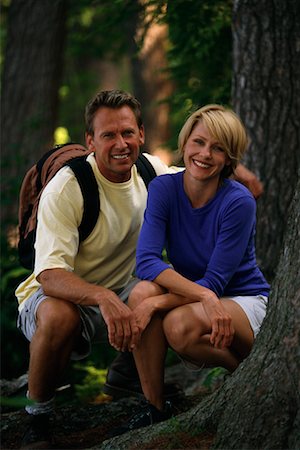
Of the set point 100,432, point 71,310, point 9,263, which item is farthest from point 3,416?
point 9,263

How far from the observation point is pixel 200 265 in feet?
14.0

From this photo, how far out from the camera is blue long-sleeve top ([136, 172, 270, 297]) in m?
4.14

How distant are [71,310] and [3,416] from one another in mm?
925

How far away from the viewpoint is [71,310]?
4.26 meters

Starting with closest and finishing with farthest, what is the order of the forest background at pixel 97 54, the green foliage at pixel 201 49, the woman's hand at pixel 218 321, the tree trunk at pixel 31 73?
1. the woman's hand at pixel 218 321
2. the green foliage at pixel 201 49
3. the forest background at pixel 97 54
4. the tree trunk at pixel 31 73

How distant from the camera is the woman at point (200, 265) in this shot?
4.02 meters

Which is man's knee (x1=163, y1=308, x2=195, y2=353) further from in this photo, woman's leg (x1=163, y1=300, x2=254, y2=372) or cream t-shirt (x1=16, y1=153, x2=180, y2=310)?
cream t-shirt (x1=16, y1=153, x2=180, y2=310)

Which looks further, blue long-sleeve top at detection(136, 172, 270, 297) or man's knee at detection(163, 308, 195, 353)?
blue long-sleeve top at detection(136, 172, 270, 297)

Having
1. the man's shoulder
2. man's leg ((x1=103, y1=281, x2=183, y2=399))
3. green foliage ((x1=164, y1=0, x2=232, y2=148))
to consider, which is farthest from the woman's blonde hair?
green foliage ((x1=164, y1=0, x2=232, y2=148))

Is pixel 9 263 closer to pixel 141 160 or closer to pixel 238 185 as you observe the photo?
pixel 141 160

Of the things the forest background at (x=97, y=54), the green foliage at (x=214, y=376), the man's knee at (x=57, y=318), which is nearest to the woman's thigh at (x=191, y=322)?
the man's knee at (x=57, y=318)

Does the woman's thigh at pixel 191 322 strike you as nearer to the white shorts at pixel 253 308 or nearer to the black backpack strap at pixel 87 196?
the white shorts at pixel 253 308

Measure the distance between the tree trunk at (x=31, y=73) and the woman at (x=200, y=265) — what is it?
5.73 meters

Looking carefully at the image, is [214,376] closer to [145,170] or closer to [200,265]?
[200,265]
